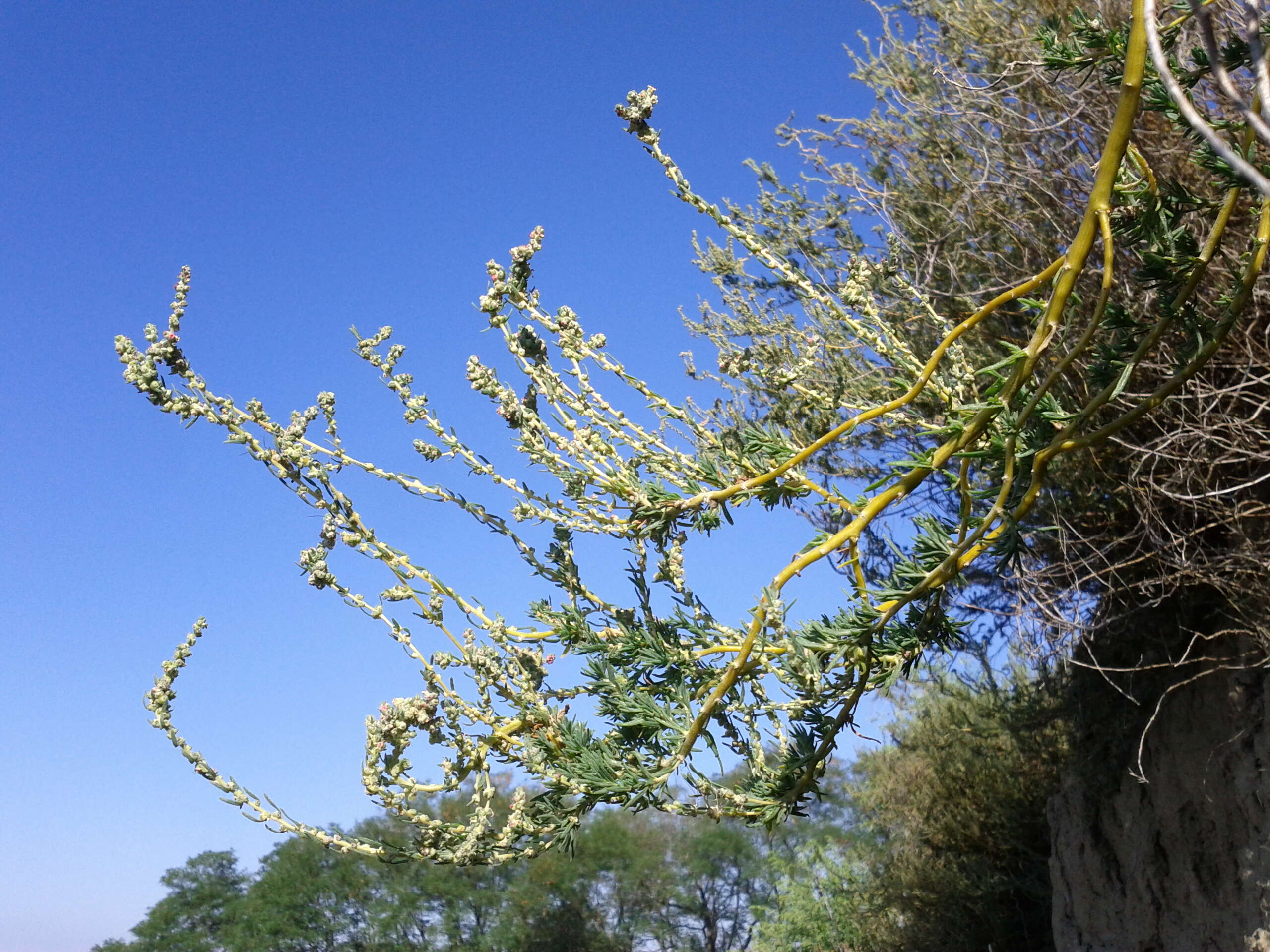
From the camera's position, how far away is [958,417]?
11.5 feet

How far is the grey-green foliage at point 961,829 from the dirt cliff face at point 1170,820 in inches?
50.3

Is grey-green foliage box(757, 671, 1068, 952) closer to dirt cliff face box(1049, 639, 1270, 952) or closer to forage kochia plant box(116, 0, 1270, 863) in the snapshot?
dirt cliff face box(1049, 639, 1270, 952)

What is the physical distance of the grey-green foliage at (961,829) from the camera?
1027 cm

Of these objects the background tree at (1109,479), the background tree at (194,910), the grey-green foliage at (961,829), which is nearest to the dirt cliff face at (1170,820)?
the background tree at (1109,479)

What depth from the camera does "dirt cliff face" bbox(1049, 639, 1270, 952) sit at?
548 cm

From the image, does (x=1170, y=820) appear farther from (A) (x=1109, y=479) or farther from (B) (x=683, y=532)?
(B) (x=683, y=532)

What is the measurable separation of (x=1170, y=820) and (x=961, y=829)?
5.11 m

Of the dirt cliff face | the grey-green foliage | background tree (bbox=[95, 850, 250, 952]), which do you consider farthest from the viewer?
background tree (bbox=[95, 850, 250, 952])

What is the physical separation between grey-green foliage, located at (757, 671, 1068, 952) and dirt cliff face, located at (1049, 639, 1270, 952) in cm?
128

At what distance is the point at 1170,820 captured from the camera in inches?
248

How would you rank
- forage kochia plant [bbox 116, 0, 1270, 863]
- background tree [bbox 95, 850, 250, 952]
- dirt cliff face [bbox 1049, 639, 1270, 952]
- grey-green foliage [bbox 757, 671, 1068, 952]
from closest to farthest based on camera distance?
forage kochia plant [bbox 116, 0, 1270, 863]
dirt cliff face [bbox 1049, 639, 1270, 952]
grey-green foliage [bbox 757, 671, 1068, 952]
background tree [bbox 95, 850, 250, 952]

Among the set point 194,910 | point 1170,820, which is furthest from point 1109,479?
point 194,910

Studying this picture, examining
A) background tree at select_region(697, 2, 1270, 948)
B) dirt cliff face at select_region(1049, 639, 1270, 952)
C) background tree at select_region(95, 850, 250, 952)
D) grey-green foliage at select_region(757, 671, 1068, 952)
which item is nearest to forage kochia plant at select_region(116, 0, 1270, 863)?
background tree at select_region(697, 2, 1270, 948)

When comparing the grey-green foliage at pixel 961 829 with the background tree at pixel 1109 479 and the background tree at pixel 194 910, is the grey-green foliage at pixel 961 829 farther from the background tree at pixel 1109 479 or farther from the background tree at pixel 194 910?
the background tree at pixel 194 910
